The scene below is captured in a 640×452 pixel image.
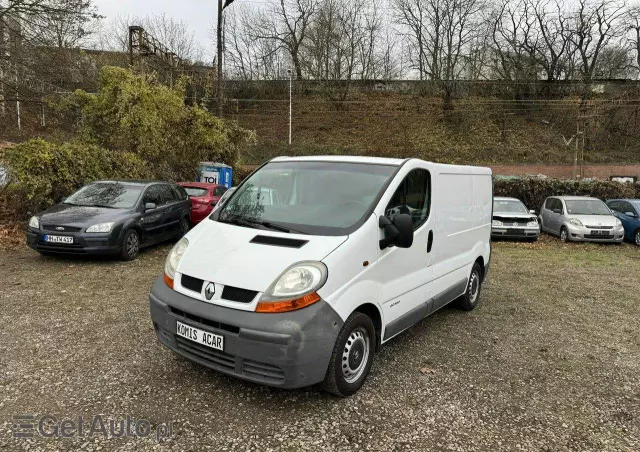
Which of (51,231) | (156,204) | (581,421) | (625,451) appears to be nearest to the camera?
(625,451)

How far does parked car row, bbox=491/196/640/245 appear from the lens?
41.8ft

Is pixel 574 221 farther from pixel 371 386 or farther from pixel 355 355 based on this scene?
pixel 355 355

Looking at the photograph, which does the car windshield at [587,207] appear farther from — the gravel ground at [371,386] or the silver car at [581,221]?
the gravel ground at [371,386]

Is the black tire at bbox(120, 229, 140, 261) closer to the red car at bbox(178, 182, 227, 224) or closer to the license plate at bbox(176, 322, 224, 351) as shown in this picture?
the red car at bbox(178, 182, 227, 224)

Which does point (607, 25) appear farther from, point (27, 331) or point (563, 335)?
point (27, 331)

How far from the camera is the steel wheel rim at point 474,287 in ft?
18.8

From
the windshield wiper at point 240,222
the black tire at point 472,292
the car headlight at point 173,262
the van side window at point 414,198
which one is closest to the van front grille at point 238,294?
the car headlight at point 173,262

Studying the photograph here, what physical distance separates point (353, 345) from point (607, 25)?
167 feet

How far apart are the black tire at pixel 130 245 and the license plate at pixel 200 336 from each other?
508cm

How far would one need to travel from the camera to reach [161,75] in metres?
24.7

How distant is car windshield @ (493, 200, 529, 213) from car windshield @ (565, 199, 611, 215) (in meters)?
1.41

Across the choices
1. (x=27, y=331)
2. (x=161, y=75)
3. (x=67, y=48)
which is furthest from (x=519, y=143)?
(x=27, y=331)

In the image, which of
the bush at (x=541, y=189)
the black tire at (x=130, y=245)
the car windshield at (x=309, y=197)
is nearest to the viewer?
the car windshield at (x=309, y=197)

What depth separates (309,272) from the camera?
297 centimetres
